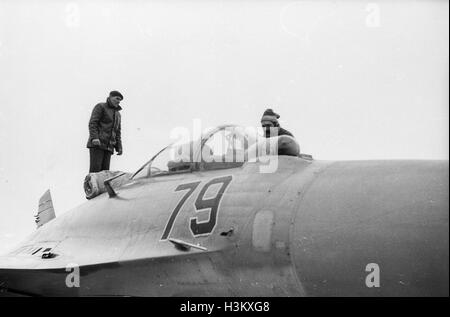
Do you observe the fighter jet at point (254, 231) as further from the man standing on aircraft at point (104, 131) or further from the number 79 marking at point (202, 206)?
the man standing on aircraft at point (104, 131)

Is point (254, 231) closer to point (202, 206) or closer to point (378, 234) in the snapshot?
point (202, 206)

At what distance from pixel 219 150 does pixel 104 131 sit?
4.11 meters

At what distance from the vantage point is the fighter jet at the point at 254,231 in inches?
137

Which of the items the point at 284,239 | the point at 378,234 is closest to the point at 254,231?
the point at 284,239

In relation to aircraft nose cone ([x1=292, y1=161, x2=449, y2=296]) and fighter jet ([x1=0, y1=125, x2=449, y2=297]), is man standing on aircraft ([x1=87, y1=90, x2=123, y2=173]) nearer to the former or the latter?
fighter jet ([x1=0, y1=125, x2=449, y2=297])

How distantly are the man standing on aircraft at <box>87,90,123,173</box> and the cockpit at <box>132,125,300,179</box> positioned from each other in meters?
2.62

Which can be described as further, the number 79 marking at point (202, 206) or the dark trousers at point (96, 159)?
the dark trousers at point (96, 159)

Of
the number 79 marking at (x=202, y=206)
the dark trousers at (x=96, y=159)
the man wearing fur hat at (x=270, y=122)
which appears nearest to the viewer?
the number 79 marking at (x=202, y=206)

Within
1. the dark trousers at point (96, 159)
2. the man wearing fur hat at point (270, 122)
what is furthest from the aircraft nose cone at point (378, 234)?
the dark trousers at point (96, 159)

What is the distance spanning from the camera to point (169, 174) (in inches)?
241

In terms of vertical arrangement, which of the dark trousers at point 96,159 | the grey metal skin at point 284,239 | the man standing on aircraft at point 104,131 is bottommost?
the grey metal skin at point 284,239

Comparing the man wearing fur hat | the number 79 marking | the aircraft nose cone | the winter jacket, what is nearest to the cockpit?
the number 79 marking

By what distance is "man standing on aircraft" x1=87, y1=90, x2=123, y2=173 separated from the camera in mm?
8953
